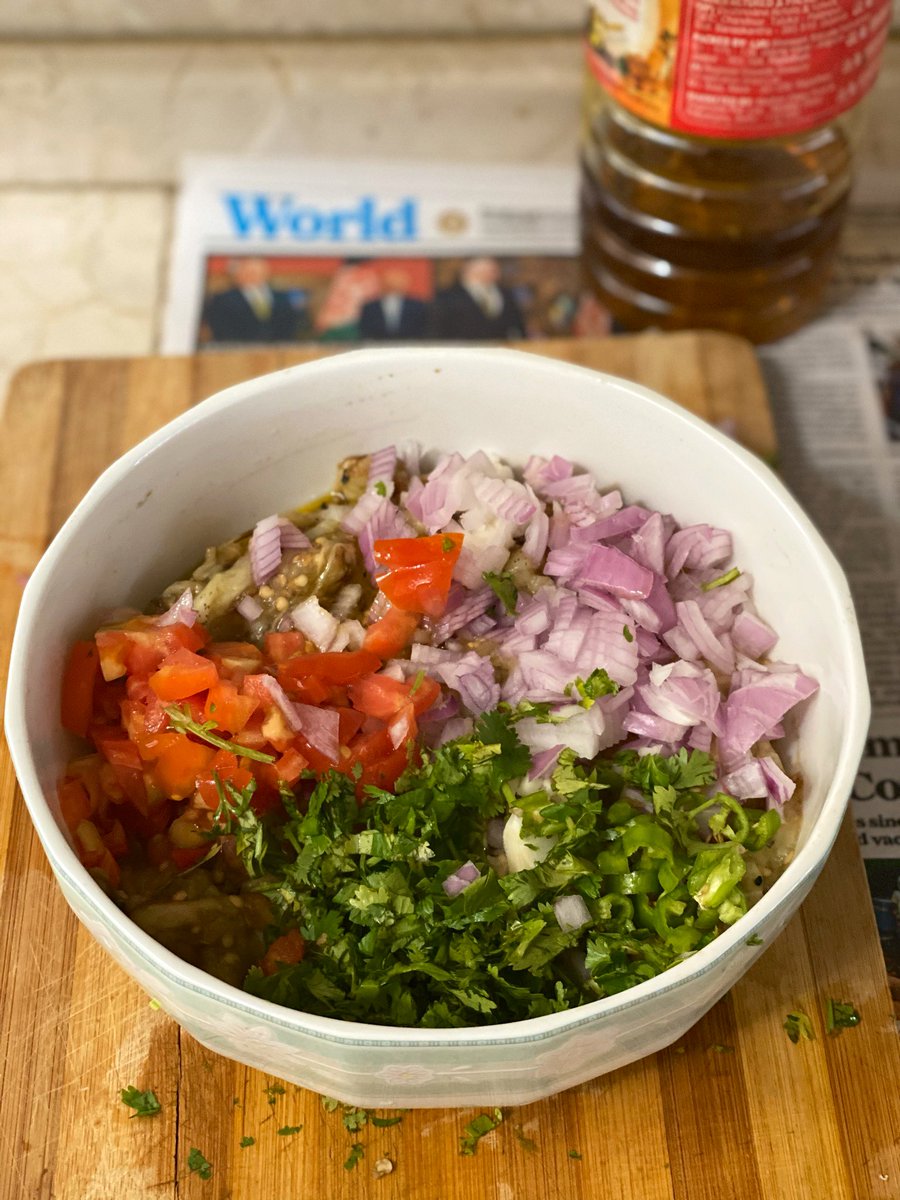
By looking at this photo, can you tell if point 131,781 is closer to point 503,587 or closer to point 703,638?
point 503,587

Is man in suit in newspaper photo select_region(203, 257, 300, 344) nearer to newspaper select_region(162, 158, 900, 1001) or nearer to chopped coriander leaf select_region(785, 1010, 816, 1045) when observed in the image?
newspaper select_region(162, 158, 900, 1001)

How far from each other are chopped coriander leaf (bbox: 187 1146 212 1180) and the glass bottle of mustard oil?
1.27 m

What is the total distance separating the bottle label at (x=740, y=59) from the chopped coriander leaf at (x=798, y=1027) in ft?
3.36

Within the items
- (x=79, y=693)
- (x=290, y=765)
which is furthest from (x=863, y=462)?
(x=79, y=693)

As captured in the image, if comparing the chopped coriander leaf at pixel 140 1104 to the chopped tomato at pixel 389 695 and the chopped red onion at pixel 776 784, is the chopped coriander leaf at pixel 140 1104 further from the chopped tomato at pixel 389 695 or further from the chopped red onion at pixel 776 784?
the chopped red onion at pixel 776 784

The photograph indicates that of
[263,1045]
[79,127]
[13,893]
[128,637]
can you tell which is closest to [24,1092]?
[13,893]

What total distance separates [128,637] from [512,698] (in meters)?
0.37

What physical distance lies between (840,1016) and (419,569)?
0.59 metres

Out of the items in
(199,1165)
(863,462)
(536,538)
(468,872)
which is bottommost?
(199,1165)

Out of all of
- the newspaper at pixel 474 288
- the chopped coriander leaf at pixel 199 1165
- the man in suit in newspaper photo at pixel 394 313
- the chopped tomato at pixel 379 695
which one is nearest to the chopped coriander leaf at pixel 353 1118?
the chopped coriander leaf at pixel 199 1165

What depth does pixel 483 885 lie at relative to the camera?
102 cm

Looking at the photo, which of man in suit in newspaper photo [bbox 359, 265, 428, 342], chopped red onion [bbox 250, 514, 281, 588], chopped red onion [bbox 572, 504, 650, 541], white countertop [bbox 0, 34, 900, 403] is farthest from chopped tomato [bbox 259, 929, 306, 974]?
white countertop [bbox 0, 34, 900, 403]

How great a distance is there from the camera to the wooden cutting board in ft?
3.59

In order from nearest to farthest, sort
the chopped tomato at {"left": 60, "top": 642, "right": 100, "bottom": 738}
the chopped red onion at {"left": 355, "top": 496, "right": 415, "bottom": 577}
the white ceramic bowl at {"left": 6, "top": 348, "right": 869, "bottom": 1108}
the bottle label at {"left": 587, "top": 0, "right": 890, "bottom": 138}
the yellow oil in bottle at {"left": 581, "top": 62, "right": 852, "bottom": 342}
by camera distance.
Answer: the white ceramic bowl at {"left": 6, "top": 348, "right": 869, "bottom": 1108}, the chopped tomato at {"left": 60, "top": 642, "right": 100, "bottom": 738}, the chopped red onion at {"left": 355, "top": 496, "right": 415, "bottom": 577}, the bottle label at {"left": 587, "top": 0, "right": 890, "bottom": 138}, the yellow oil in bottle at {"left": 581, "top": 62, "right": 852, "bottom": 342}
